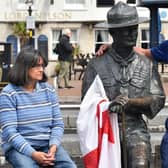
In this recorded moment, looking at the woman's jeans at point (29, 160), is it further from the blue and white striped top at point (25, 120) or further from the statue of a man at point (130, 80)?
the statue of a man at point (130, 80)

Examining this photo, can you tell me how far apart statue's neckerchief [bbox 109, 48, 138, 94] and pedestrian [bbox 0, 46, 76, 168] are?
1.88 feet

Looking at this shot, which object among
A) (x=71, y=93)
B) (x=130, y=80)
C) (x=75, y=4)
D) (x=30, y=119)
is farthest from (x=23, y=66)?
(x=75, y=4)

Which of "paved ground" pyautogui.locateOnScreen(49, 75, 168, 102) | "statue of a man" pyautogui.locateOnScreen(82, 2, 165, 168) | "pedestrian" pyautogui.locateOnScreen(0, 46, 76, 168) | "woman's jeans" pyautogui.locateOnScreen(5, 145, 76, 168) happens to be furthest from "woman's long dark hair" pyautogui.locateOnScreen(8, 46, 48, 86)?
"paved ground" pyautogui.locateOnScreen(49, 75, 168, 102)

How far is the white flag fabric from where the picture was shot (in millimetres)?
5215

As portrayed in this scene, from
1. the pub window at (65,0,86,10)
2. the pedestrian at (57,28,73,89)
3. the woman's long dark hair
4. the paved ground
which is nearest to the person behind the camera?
the woman's long dark hair

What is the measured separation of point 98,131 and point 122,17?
0.90 meters

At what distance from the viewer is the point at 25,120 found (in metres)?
5.34

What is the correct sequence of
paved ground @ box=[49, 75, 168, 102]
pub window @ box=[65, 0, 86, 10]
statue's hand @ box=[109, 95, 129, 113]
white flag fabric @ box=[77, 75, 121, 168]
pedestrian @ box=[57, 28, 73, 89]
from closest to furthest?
statue's hand @ box=[109, 95, 129, 113] < white flag fabric @ box=[77, 75, 121, 168] < paved ground @ box=[49, 75, 168, 102] < pedestrian @ box=[57, 28, 73, 89] < pub window @ box=[65, 0, 86, 10]

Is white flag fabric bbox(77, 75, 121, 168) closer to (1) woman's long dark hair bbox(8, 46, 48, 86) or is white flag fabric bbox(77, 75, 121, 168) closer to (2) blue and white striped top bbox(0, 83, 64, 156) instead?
(2) blue and white striped top bbox(0, 83, 64, 156)

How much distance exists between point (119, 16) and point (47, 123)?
101 cm

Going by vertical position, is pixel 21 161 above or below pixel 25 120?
below

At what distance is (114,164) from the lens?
5211 mm

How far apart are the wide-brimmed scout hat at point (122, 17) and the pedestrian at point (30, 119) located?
0.64 m

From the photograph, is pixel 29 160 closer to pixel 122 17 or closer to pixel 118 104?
pixel 118 104
